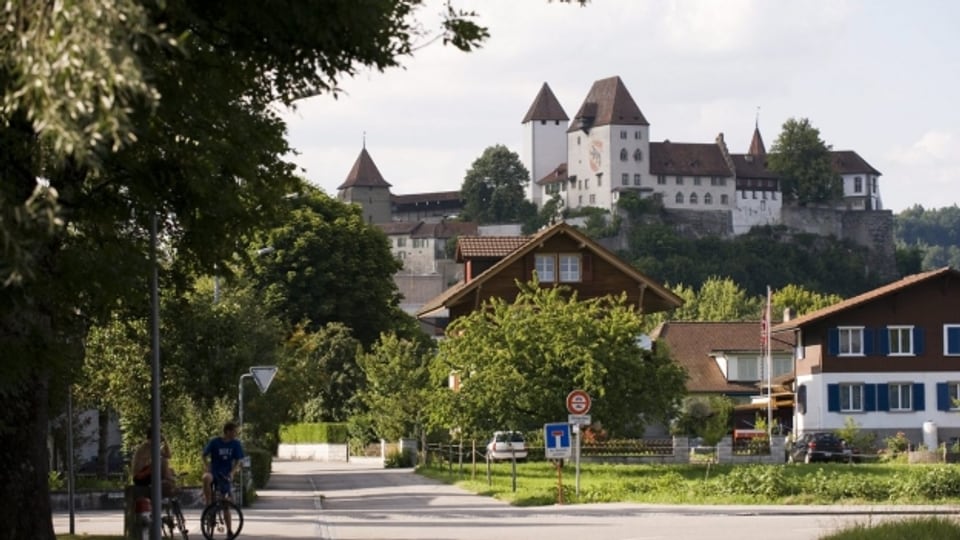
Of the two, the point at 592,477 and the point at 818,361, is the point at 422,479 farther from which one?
the point at 818,361

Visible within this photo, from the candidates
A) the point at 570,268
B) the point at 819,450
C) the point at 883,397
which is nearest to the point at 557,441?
the point at 819,450

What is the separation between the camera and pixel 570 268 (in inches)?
2768

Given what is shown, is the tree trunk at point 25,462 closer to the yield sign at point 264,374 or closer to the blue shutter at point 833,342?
the yield sign at point 264,374

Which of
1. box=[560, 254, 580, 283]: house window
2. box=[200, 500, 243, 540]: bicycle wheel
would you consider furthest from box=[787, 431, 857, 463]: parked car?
box=[200, 500, 243, 540]: bicycle wheel

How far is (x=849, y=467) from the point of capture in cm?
5684

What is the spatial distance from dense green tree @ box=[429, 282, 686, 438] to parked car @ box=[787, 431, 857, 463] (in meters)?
10.6

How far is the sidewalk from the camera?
87.7 ft

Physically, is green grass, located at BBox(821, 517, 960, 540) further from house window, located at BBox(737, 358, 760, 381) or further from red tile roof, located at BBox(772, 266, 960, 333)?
house window, located at BBox(737, 358, 760, 381)

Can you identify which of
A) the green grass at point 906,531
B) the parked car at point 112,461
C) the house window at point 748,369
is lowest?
the parked car at point 112,461

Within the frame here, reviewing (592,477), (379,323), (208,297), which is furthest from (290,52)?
(379,323)

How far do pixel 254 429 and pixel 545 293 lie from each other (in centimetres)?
1169

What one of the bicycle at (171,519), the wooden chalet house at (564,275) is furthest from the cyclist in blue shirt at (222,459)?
the wooden chalet house at (564,275)

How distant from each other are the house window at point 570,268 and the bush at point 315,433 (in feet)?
44.1

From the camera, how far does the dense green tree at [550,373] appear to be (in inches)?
2036
